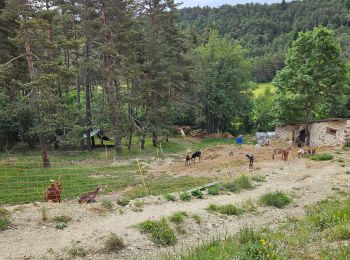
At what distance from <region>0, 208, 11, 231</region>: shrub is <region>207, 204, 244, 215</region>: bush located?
632 cm

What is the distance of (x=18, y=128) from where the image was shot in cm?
2892

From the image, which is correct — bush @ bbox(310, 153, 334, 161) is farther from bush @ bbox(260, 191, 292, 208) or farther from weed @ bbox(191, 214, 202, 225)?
weed @ bbox(191, 214, 202, 225)

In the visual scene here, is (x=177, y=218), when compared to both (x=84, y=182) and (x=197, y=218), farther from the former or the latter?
(x=84, y=182)

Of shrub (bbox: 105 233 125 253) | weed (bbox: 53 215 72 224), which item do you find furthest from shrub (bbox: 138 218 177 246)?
weed (bbox: 53 215 72 224)

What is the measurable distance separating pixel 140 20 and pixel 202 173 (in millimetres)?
20859

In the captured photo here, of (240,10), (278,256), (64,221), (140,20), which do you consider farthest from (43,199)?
(240,10)

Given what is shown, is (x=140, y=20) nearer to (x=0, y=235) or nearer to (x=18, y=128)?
(x=18, y=128)

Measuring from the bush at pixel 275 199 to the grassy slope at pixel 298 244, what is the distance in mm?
3549

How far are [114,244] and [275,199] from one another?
667 cm

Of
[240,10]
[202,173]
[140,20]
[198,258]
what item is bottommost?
[202,173]

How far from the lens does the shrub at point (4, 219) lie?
935cm

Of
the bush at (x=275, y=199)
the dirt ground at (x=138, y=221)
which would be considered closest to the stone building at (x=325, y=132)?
the dirt ground at (x=138, y=221)

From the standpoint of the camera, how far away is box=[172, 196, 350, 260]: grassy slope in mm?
5806

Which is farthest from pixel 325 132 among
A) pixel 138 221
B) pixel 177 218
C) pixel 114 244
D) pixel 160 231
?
pixel 114 244
